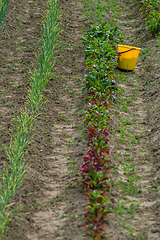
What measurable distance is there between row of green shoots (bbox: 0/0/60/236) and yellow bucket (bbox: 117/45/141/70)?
1342 millimetres

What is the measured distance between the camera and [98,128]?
3.91 metres

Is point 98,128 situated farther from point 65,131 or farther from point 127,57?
point 127,57

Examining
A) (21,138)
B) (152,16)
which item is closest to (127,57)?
(152,16)

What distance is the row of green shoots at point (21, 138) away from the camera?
2.95m

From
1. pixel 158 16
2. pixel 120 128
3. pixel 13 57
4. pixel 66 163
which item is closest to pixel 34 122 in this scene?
pixel 66 163

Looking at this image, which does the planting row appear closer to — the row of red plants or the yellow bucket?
the row of red plants

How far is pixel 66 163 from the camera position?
3.94m

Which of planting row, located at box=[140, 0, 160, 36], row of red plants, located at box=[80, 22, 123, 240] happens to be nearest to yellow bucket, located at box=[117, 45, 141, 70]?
row of red plants, located at box=[80, 22, 123, 240]

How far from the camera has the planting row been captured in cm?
660

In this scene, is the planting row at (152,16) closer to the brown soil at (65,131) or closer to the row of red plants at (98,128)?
the brown soil at (65,131)

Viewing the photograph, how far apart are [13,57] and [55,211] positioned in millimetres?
3435

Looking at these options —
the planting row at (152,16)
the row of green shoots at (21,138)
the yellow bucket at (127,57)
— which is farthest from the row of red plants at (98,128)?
the planting row at (152,16)

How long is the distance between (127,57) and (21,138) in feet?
9.98

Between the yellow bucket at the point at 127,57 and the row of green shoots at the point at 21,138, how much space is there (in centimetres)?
134
